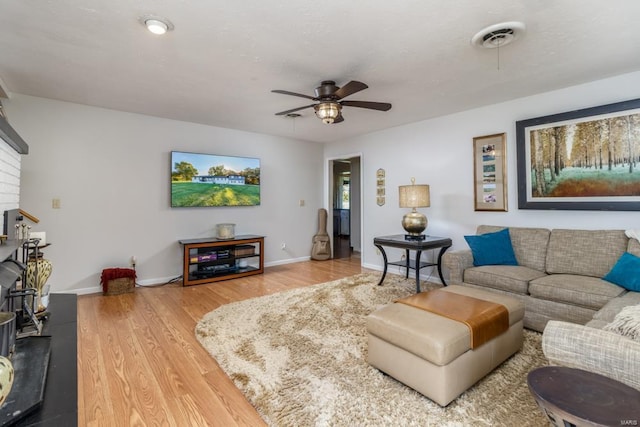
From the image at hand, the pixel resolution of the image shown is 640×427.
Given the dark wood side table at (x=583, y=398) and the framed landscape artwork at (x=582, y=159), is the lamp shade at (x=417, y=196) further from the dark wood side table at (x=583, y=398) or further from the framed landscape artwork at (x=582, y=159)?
the dark wood side table at (x=583, y=398)

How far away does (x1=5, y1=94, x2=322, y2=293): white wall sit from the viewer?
3549 mm

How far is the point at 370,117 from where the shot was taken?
14.1 ft

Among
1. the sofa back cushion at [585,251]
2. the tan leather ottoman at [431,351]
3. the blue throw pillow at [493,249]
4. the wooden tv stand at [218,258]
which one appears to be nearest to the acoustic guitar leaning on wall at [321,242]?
the wooden tv stand at [218,258]

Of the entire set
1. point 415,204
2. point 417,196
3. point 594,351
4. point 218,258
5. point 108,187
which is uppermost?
point 108,187

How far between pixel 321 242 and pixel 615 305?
14.8ft

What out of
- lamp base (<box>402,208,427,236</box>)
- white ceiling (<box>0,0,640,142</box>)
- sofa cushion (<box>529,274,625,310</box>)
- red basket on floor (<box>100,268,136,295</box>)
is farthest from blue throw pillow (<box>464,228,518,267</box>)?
red basket on floor (<box>100,268,136,295</box>)

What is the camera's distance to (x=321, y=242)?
20.0ft

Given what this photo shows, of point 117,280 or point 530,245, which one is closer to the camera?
point 530,245

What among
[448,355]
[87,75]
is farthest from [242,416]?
[87,75]

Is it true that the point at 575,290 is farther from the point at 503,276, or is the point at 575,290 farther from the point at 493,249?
the point at 493,249

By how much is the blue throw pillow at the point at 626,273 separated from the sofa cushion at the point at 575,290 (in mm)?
50

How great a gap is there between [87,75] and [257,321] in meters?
2.85

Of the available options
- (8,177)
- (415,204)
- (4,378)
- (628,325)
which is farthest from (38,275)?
(415,204)

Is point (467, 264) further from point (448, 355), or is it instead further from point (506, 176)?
point (448, 355)
